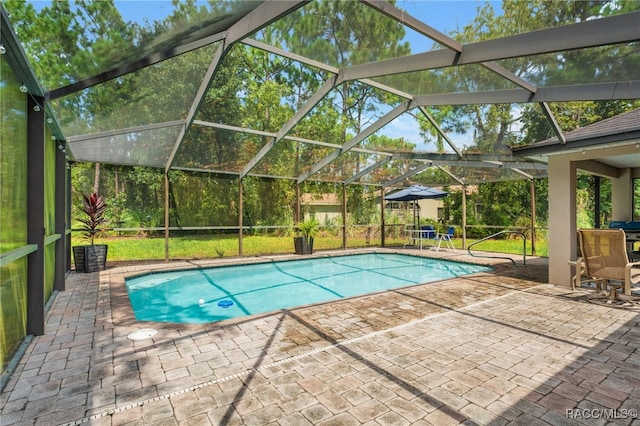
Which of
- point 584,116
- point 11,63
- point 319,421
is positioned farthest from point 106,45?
point 584,116

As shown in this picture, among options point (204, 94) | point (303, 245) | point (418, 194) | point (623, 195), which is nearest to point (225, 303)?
point (204, 94)

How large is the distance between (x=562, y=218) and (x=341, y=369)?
5974 millimetres

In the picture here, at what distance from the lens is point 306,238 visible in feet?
38.0

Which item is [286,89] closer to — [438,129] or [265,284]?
[438,129]

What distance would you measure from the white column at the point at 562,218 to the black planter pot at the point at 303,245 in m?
7.15

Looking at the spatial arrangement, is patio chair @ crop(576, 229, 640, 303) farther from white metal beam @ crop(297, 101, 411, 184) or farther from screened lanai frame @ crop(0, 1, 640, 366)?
white metal beam @ crop(297, 101, 411, 184)

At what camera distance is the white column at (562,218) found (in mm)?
6406

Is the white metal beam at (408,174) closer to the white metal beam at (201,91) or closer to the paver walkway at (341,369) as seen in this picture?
the paver walkway at (341,369)

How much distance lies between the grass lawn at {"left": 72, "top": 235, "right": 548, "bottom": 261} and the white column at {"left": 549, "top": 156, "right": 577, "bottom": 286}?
543 centimetres

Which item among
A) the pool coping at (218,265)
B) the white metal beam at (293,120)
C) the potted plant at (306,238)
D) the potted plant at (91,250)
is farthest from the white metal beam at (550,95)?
the potted plant at (91,250)

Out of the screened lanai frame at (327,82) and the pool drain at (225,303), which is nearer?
the screened lanai frame at (327,82)

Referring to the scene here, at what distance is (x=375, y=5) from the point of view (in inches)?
140

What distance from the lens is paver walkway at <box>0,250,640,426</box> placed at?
237cm

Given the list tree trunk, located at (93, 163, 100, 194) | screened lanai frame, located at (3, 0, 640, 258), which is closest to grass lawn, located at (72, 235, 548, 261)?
screened lanai frame, located at (3, 0, 640, 258)
